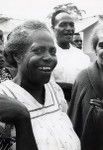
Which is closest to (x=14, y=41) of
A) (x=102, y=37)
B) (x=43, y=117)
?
(x=43, y=117)

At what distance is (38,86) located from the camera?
244 cm

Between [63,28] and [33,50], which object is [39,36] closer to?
[33,50]

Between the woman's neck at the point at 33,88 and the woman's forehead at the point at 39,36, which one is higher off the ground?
the woman's forehead at the point at 39,36

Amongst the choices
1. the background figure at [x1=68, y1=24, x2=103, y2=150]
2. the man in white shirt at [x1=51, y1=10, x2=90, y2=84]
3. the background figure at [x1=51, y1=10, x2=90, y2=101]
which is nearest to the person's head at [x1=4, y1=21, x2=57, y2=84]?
the background figure at [x1=68, y1=24, x2=103, y2=150]

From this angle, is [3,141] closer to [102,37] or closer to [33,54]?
[33,54]

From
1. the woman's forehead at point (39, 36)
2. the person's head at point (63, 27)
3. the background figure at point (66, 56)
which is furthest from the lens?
the person's head at point (63, 27)

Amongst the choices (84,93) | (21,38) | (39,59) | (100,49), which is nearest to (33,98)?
(39,59)

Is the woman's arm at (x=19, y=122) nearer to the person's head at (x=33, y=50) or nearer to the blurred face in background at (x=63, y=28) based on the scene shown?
the person's head at (x=33, y=50)

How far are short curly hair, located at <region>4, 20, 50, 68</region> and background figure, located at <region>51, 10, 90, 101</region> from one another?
2526 mm

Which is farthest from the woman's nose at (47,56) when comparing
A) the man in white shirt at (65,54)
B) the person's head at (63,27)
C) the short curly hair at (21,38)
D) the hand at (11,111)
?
the person's head at (63,27)

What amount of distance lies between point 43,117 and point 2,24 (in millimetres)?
13268

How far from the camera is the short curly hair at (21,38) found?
2389 mm

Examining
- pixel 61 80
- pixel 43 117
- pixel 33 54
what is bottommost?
pixel 61 80

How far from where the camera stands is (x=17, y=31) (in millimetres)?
2422
